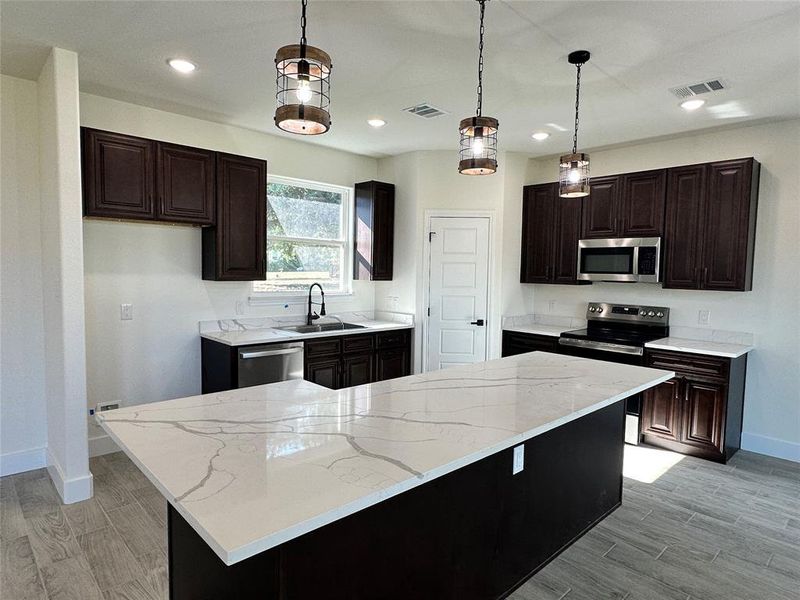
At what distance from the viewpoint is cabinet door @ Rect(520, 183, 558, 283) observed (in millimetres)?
4898

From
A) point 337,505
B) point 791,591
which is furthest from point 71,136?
point 791,591

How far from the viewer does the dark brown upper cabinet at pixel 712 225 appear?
374 cm

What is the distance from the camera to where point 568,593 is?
7.15ft

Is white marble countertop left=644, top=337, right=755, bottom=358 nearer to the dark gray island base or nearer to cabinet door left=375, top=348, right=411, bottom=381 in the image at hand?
the dark gray island base

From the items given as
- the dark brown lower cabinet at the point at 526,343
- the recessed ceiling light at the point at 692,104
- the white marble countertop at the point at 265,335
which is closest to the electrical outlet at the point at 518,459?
the white marble countertop at the point at 265,335

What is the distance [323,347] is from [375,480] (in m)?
3.01

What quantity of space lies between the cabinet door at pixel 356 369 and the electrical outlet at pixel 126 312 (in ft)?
5.84

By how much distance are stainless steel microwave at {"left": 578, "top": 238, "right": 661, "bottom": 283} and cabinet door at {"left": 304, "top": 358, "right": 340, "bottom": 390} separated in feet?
8.30

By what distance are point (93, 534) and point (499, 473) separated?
2267 mm

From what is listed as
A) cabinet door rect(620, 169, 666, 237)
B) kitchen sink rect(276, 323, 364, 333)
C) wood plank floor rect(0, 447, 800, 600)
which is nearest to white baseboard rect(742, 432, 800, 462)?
wood plank floor rect(0, 447, 800, 600)

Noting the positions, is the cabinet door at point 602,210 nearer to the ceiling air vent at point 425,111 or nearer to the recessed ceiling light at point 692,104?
the recessed ceiling light at point 692,104

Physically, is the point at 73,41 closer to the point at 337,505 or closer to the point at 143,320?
the point at 143,320

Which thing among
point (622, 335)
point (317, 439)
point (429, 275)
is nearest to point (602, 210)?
point (622, 335)

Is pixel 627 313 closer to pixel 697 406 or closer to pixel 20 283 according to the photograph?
pixel 697 406
